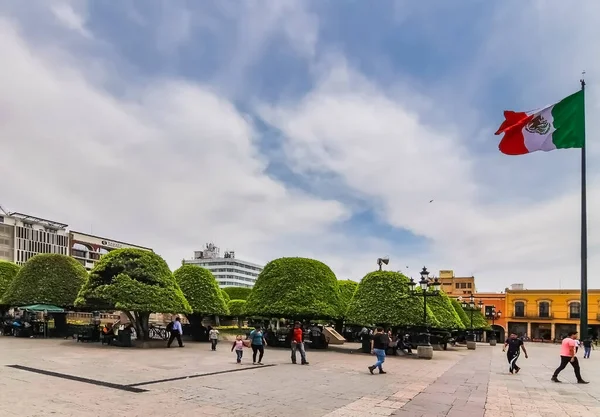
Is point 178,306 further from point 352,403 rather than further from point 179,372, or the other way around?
point 352,403

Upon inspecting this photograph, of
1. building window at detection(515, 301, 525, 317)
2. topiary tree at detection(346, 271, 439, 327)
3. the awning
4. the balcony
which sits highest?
topiary tree at detection(346, 271, 439, 327)

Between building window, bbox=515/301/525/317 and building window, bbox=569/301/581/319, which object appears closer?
building window, bbox=569/301/581/319

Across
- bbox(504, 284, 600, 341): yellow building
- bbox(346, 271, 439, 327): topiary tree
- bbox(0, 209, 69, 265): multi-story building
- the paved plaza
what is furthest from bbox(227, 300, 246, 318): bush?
bbox(0, 209, 69, 265): multi-story building

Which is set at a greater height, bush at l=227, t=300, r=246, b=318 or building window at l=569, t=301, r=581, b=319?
bush at l=227, t=300, r=246, b=318

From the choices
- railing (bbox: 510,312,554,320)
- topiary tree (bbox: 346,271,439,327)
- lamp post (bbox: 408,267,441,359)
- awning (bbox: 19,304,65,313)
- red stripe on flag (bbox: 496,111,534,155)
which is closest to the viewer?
red stripe on flag (bbox: 496,111,534,155)

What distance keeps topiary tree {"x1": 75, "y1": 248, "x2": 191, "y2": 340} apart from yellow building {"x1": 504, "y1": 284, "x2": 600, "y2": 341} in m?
57.7

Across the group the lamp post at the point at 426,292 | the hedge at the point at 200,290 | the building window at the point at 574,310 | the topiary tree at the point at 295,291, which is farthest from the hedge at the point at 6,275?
the building window at the point at 574,310

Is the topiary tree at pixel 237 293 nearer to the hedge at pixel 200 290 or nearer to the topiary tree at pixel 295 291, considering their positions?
the hedge at pixel 200 290

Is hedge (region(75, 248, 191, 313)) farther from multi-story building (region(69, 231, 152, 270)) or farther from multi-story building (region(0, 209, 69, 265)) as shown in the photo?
multi-story building (region(69, 231, 152, 270))

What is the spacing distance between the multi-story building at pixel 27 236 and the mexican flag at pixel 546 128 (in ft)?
370

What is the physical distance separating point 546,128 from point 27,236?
12479 cm

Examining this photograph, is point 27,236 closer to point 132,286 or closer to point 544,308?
point 544,308

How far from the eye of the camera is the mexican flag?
16.1 metres

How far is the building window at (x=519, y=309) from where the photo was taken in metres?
72.4
